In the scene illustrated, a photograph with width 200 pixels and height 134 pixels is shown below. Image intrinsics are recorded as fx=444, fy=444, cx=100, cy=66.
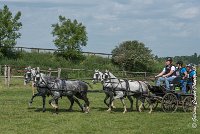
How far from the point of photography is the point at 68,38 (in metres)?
58.9

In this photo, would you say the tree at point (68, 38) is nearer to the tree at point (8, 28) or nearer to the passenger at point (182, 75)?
the tree at point (8, 28)

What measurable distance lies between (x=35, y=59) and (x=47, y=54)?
4.11 m

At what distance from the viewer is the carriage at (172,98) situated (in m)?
19.0

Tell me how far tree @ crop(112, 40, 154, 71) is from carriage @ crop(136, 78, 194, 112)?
39.0 metres

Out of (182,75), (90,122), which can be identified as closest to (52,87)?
(90,122)

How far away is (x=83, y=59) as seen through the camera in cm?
5997

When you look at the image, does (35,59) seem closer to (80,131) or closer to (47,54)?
(47,54)

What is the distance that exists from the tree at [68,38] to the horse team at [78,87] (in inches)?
1543

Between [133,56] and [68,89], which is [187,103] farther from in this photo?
[133,56]

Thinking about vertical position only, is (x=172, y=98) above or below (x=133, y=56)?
below

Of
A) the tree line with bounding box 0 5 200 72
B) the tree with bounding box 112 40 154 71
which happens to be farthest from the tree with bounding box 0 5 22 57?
the tree with bounding box 112 40 154 71

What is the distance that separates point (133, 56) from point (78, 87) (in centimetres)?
4047

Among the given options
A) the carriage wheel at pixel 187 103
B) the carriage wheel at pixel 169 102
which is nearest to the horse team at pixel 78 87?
the carriage wheel at pixel 169 102

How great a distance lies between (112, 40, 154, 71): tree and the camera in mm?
58750
